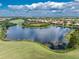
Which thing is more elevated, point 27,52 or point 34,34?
point 34,34

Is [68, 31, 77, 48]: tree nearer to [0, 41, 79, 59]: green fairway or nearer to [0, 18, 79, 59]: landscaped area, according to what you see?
[0, 18, 79, 59]: landscaped area

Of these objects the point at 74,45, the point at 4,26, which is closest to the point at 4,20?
the point at 4,26

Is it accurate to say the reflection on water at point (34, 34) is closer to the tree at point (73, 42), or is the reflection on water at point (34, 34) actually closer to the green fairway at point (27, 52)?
the tree at point (73, 42)

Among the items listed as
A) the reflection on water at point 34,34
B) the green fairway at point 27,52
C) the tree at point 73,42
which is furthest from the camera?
the reflection on water at point 34,34

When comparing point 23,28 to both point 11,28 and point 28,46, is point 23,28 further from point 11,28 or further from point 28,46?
point 28,46

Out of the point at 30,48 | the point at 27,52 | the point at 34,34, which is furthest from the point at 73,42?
the point at 34,34

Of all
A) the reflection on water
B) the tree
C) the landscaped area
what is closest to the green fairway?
the landscaped area

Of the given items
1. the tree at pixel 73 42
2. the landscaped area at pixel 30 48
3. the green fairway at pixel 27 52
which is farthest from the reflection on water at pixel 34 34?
the green fairway at pixel 27 52

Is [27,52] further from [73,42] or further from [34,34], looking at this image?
[34,34]
